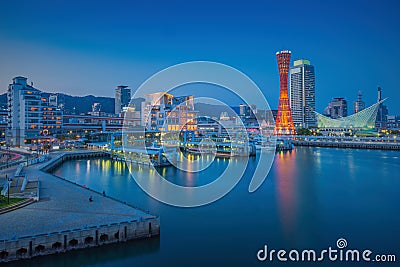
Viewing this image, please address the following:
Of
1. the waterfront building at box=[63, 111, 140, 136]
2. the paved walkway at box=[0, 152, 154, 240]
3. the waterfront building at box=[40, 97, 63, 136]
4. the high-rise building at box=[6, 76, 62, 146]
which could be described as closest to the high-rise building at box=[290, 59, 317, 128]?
the waterfront building at box=[63, 111, 140, 136]

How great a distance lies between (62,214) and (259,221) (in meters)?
3.18

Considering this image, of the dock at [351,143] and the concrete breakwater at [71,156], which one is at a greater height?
the dock at [351,143]

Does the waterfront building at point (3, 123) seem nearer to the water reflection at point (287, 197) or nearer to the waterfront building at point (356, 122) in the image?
the water reflection at point (287, 197)

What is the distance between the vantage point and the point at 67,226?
161 inches

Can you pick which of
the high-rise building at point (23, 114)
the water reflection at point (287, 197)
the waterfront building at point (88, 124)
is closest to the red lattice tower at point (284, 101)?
the waterfront building at point (88, 124)

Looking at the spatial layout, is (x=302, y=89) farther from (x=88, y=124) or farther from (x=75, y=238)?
(x=75, y=238)

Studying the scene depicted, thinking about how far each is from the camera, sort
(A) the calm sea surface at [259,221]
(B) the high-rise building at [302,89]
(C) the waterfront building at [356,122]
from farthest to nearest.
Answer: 1. (B) the high-rise building at [302,89]
2. (C) the waterfront building at [356,122]
3. (A) the calm sea surface at [259,221]

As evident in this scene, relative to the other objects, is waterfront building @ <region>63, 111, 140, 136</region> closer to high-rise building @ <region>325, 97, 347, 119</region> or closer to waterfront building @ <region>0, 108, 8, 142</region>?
waterfront building @ <region>0, 108, 8, 142</region>

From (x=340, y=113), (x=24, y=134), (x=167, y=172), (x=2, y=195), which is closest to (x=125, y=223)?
(x=2, y=195)

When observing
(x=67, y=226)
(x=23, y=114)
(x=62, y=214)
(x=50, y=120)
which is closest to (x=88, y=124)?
(x=50, y=120)

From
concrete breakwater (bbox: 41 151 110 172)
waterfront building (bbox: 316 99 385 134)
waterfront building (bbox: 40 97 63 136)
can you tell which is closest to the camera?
concrete breakwater (bbox: 41 151 110 172)

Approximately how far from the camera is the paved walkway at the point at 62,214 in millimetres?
4023

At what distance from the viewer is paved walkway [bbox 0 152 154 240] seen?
4.02m

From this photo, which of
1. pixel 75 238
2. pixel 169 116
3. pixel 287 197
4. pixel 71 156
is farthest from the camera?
pixel 169 116
